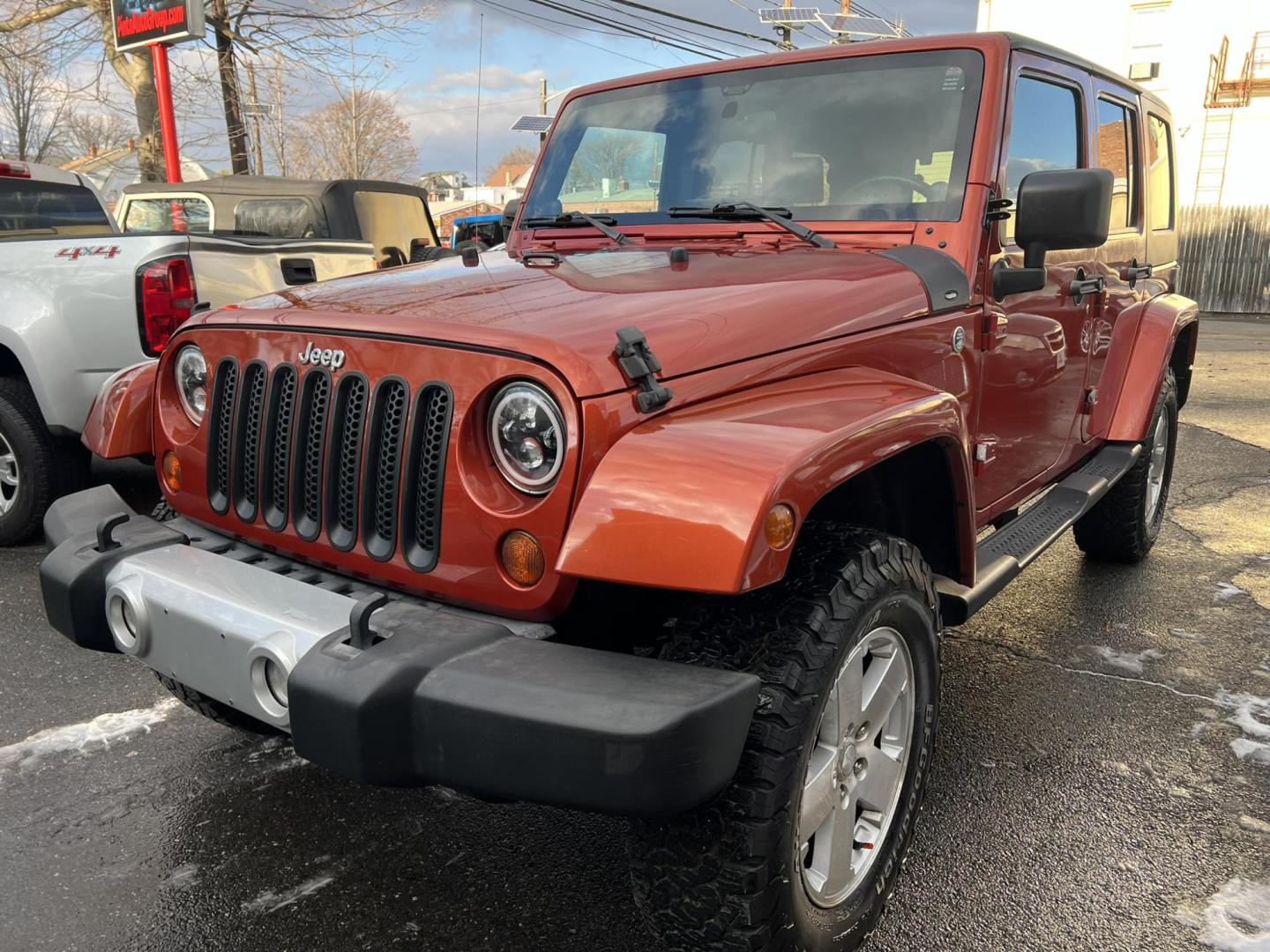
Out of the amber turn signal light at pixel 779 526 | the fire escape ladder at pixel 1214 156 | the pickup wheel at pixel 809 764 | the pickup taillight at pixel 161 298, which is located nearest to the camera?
the amber turn signal light at pixel 779 526

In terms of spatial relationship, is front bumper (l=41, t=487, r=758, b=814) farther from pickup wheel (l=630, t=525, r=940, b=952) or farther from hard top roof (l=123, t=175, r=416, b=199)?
hard top roof (l=123, t=175, r=416, b=199)

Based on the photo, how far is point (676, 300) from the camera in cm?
220

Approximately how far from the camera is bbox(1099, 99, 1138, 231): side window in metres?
3.90

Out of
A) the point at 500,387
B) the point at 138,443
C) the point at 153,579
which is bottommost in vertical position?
the point at 153,579

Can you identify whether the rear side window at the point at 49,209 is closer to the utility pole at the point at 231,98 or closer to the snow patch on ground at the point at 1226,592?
the snow patch on ground at the point at 1226,592

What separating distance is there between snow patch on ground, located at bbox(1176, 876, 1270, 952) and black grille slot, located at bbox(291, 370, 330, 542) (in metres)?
2.18

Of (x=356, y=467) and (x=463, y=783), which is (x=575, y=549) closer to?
(x=463, y=783)

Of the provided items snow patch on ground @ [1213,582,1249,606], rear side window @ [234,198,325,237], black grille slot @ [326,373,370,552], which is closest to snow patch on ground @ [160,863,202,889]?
black grille slot @ [326,373,370,552]

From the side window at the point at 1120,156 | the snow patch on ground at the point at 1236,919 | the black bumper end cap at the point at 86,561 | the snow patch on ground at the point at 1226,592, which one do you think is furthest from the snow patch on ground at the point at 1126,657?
the black bumper end cap at the point at 86,561

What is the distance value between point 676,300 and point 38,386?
12.3 ft

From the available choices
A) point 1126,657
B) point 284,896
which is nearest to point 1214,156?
point 1126,657

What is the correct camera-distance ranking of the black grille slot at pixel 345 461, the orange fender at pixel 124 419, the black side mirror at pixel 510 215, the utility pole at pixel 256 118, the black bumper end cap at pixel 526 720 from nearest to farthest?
the black bumper end cap at pixel 526 720 → the black grille slot at pixel 345 461 → the orange fender at pixel 124 419 → the black side mirror at pixel 510 215 → the utility pole at pixel 256 118

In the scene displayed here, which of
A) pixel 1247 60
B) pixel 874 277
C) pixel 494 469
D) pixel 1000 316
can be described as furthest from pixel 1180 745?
pixel 1247 60

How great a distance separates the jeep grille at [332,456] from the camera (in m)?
1.99
